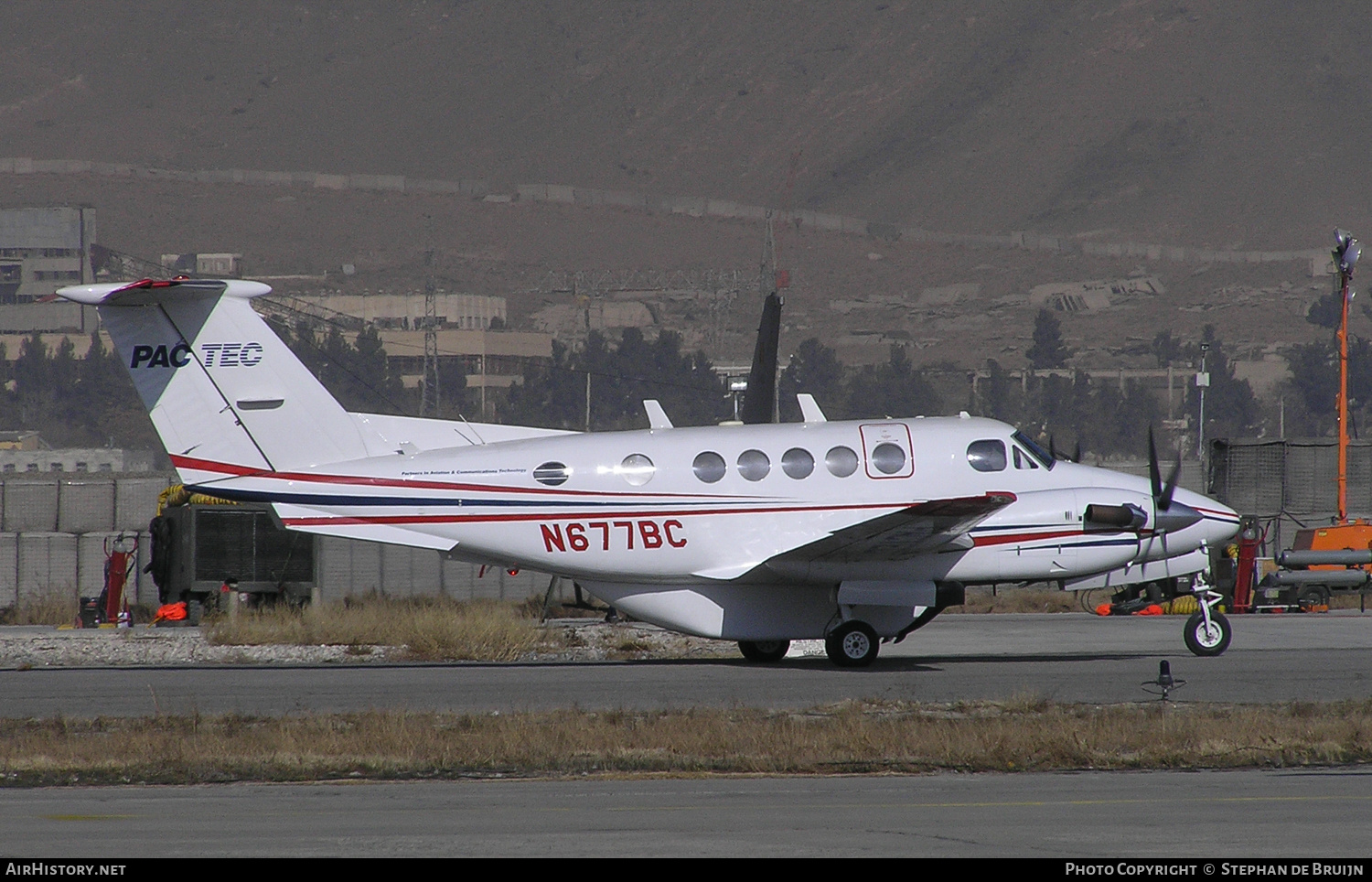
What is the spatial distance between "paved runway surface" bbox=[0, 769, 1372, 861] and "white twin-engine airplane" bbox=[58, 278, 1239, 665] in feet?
26.8

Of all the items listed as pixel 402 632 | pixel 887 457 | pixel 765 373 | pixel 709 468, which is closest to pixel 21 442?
pixel 765 373

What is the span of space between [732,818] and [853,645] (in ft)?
34.1

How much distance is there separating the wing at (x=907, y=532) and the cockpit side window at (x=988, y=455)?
0.61 m

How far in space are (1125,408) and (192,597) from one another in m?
166

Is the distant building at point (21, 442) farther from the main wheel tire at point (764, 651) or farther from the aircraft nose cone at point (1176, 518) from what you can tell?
the aircraft nose cone at point (1176, 518)

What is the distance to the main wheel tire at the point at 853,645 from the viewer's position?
72.7ft

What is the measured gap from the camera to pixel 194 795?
1348 cm

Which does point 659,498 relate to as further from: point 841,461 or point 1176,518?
point 1176,518

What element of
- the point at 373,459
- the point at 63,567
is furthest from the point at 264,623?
the point at 63,567

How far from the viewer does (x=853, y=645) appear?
22.2 m

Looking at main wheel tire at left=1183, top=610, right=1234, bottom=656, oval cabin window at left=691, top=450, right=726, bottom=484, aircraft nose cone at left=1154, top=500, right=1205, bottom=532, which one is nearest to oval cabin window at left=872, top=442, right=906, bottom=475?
oval cabin window at left=691, top=450, right=726, bottom=484

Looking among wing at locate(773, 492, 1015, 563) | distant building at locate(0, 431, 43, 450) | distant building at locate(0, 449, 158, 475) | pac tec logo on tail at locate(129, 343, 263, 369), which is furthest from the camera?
distant building at locate(0, 431, 43, 450)

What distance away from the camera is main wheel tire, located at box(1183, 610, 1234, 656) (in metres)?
23.2

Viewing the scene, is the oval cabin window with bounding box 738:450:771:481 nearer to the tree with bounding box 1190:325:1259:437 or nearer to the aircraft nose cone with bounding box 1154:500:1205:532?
the aircraft nose cone with bounding box 1154:500:1205:532
